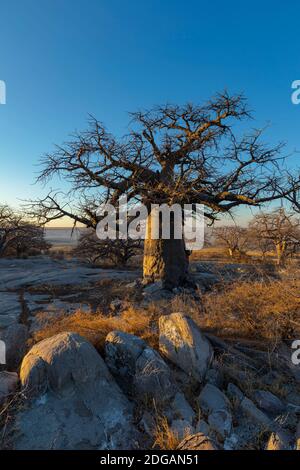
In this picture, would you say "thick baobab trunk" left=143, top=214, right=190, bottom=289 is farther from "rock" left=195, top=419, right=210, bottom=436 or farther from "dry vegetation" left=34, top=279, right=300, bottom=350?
"rock" left=195, top=419, right=210, bottom=436

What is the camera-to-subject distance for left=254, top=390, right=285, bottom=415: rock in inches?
120

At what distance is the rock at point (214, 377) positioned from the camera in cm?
330

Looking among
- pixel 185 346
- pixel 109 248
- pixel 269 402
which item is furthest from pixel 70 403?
pixel 109 248

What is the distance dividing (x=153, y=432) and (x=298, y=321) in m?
2.83

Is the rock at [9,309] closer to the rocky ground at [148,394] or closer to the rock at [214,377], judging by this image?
the rocky ground at [148,394]

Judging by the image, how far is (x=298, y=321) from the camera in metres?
4.51

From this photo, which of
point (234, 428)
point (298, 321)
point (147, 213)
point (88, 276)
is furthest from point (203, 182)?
point (234, 428)

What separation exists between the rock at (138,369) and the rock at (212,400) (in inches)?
10.8

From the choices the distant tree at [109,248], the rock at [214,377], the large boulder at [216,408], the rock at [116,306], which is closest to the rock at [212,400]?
the large boulder at [216,408]

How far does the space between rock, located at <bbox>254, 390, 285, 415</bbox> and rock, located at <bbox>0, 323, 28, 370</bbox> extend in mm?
2502

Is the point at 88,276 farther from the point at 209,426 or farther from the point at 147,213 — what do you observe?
the point at 209,426

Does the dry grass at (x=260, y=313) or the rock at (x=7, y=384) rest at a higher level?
the dry grass at (x=260, y=313)

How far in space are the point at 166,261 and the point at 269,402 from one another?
5606 mm
